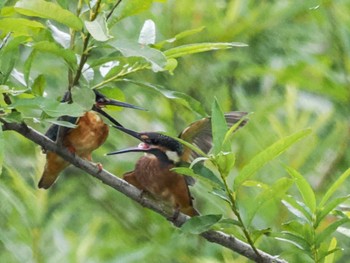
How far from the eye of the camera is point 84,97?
1423mm

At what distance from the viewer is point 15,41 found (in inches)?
57.2

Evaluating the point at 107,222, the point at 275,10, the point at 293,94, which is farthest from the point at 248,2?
the point at 107,222

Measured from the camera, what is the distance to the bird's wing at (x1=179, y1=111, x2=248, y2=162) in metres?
1.87

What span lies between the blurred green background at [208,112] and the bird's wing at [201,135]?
0.60 meters

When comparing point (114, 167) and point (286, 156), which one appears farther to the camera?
point (114, 167)

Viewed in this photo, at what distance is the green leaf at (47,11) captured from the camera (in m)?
1.35

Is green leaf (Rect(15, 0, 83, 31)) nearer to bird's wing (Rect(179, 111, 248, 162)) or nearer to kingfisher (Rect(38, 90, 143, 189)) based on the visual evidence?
kingfisher (Rect(38, 90, 143, 189))

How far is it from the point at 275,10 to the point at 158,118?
0.47 meters

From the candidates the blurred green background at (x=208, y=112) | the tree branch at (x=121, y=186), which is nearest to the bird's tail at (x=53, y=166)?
the tree branch at (x=121, y=186)

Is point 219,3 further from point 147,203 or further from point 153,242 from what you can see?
point 147,203

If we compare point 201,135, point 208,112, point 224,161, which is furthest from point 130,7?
point 208,112

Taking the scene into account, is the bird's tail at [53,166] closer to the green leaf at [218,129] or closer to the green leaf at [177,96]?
the green leaf at [177,96]

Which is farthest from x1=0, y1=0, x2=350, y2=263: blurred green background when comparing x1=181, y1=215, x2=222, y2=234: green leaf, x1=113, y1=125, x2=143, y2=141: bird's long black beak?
x1=181, y1=215, x2=222, y2=234: green leaf

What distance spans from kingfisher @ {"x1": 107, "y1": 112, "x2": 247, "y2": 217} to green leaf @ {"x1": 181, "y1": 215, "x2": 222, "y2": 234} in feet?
0.91
